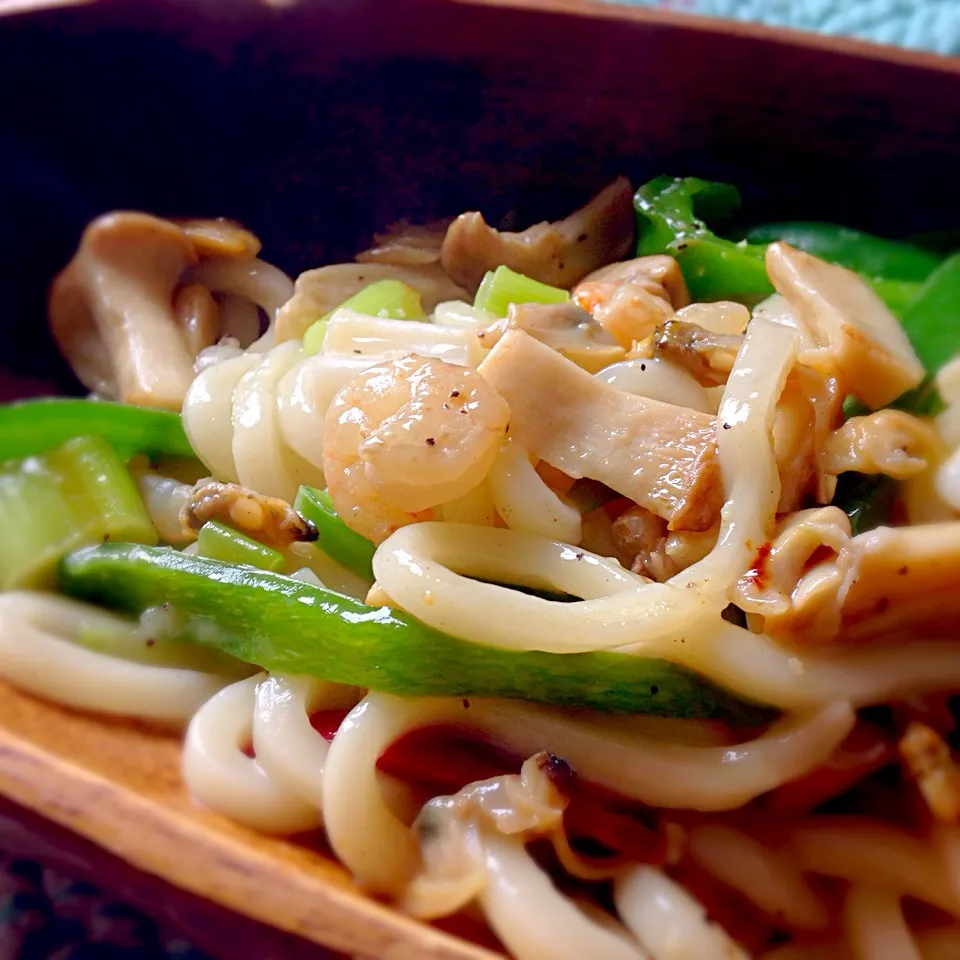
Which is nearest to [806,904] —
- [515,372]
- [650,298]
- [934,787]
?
[934,787]

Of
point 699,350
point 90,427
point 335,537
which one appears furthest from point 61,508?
point 699,350

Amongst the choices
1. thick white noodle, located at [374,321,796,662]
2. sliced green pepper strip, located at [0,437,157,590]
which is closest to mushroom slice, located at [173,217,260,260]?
sliced green pepper strip, located at [0,437,157,590]

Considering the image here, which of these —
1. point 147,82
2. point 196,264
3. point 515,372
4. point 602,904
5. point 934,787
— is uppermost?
point 147,82

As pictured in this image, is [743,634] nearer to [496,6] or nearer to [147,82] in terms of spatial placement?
[496,6]

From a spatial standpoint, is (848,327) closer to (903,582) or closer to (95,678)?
(903,582)

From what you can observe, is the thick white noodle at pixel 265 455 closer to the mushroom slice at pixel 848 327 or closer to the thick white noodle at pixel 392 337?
the thick white noodle at pixel 392 337

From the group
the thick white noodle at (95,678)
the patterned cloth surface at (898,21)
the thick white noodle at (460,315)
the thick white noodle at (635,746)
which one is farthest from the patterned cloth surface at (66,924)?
the patterned cloth surface at (898,21)
